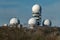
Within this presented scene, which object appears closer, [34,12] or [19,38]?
[19,38]

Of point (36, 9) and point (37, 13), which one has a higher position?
point (36, 9)

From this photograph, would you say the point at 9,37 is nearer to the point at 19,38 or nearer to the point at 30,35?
the point at 19,38

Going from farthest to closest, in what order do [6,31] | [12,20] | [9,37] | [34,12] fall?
[34,12] < [12,20] < [6,31] < [9,37]

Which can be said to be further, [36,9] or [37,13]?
[37,13]

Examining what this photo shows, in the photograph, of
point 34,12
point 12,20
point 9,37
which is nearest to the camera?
point 9,37

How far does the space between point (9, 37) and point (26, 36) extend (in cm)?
102

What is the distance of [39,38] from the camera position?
35.7 feet

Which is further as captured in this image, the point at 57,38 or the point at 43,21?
the point at 43,21

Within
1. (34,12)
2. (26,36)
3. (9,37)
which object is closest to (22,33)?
(26,36)

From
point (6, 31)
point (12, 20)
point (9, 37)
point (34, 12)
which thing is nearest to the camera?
point (9, 37)

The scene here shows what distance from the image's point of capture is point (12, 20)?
47031 millimetres

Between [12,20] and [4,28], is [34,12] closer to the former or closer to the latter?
[12,20]

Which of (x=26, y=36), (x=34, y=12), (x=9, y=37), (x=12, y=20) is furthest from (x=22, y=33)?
(x=34, y=12)

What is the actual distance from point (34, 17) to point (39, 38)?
40.8 metres
